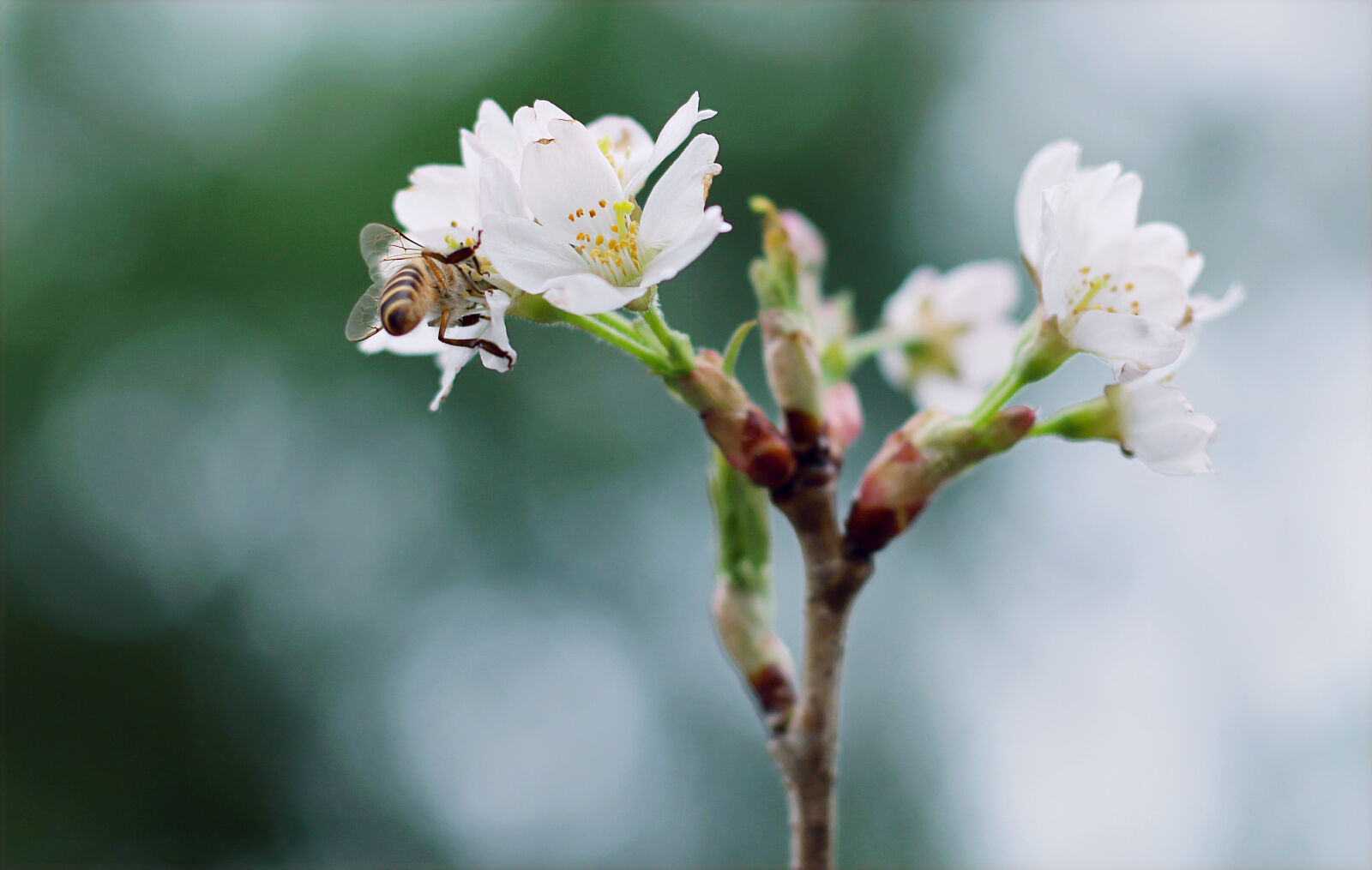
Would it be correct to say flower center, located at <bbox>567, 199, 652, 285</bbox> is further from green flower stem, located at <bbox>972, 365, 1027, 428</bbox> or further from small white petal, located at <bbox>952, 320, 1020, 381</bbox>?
small white petal, located at <bbox>952, 320, 1020, 381</bbox>

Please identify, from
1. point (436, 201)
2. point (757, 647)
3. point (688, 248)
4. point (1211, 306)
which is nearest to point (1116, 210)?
point (1211, 306)

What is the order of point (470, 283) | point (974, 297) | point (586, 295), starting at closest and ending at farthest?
1. point (586, 295)
2. point (470, 283)
3. point (974, 297)

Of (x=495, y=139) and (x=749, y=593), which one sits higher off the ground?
(x=495, y=139)

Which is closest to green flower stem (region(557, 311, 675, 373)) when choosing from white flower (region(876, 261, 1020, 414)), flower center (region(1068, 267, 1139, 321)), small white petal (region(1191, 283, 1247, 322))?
flower center (region(1068, 267, 1139, 321))

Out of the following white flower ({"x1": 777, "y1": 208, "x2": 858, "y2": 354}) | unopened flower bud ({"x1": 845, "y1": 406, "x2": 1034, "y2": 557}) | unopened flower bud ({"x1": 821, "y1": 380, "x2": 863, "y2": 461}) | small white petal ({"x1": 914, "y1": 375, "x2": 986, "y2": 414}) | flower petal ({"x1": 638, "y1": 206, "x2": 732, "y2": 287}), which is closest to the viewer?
flower petal ({"x1": 638, "y1": 206, "x2": 732, "y2": 287})

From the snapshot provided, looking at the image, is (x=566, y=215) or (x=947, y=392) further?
(x=947, y=392)

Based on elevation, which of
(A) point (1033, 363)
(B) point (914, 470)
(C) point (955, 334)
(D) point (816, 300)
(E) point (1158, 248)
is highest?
(C) point (955, 334)

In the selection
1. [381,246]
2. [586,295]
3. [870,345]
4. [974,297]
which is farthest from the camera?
[974,297]

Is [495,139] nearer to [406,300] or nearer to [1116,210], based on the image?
[406,300]
